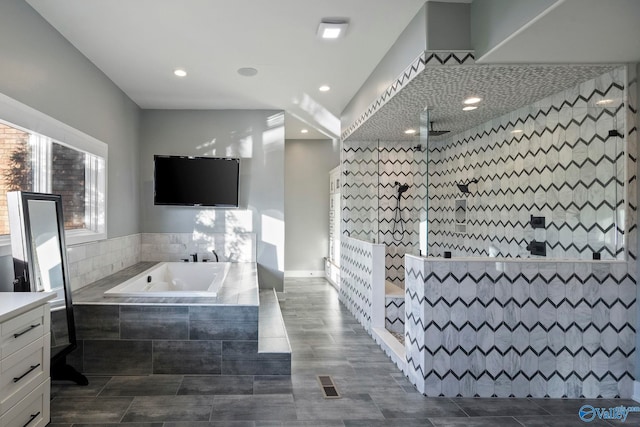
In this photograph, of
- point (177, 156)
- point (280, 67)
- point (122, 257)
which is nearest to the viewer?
point (280, 67)

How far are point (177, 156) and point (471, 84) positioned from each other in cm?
384

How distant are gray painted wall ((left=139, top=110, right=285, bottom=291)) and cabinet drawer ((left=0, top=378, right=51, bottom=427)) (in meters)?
3.41

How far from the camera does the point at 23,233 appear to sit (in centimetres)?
260

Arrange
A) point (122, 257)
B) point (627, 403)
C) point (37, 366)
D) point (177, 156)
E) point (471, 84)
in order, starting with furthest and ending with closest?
1. point (177, 156)
2. point (122, 257)
3. point (471, 84)
4. point (627, 403)
5. point (37, 366)

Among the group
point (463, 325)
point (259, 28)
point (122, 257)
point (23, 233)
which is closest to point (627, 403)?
point (463, 325)

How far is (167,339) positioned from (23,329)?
3.79 feet

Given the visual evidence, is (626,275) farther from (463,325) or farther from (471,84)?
(471,84)

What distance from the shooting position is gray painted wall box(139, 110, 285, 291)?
551cm

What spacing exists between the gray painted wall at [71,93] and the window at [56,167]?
11 cm

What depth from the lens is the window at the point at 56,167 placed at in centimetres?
280

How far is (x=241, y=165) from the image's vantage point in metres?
5.58

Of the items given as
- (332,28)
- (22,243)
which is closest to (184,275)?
(22,243)

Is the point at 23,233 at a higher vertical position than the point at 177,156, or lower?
lower
